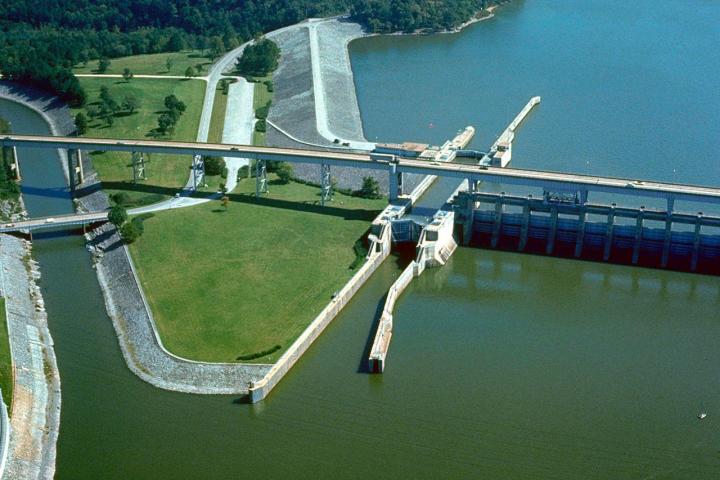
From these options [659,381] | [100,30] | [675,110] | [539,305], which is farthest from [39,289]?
[100,30]

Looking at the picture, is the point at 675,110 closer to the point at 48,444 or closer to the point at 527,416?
the point at 527,416

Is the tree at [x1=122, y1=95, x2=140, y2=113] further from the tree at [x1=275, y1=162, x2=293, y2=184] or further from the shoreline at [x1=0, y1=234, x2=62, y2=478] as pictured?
the shoreline at [x1=0, y1=234, x2=62, y2=478]

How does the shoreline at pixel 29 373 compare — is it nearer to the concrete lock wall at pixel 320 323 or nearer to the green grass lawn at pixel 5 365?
the green grass lawn at pixel 5 365

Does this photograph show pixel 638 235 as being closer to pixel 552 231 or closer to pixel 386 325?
pixel 552 231

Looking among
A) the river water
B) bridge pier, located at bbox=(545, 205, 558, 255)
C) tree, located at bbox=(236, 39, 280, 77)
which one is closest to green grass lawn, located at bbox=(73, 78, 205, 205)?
the river water

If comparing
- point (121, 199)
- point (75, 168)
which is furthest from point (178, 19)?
point (121, 199)

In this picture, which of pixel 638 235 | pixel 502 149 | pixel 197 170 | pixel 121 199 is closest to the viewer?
pixel 638 235
